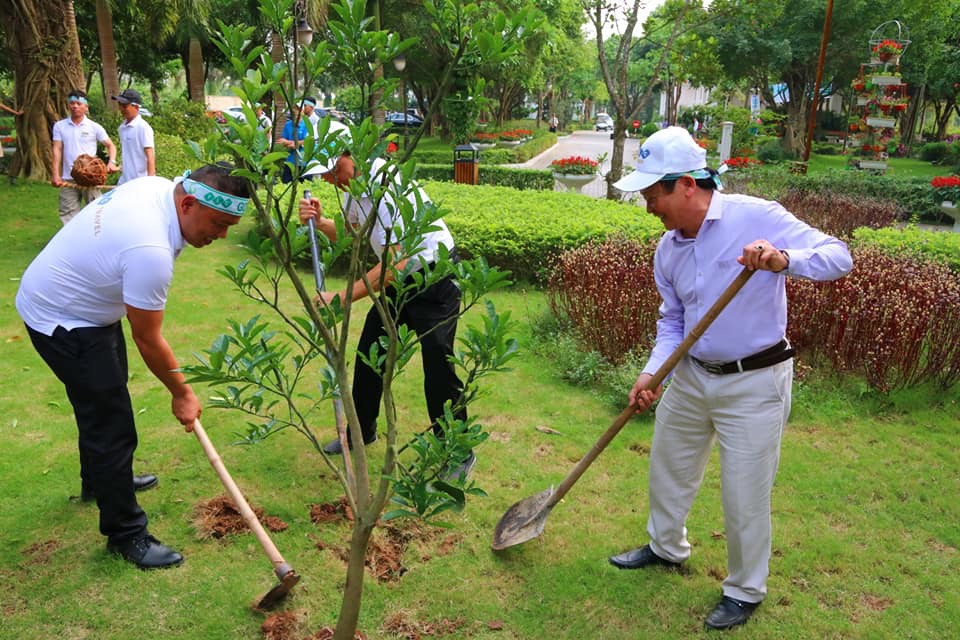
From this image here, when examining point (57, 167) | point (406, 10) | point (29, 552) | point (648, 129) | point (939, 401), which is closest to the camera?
point (29, 552)

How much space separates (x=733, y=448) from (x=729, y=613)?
29.2 inches

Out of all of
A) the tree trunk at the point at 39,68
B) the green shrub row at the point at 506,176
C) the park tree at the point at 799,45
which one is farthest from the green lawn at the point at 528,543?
the park tree at the point at 799,45

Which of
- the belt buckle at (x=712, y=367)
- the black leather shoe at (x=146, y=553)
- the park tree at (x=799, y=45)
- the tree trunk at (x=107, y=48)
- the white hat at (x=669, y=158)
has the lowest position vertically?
the black leather shoe at (x=146, y=553)

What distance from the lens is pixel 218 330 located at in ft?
20.4

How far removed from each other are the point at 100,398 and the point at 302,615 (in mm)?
1230

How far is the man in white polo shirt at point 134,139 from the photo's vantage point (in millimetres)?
7910

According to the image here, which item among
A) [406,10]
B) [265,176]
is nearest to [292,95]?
[265,176]

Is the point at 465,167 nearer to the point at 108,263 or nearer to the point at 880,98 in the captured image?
the point at 880,98

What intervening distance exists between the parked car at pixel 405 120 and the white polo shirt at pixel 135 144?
285 cm

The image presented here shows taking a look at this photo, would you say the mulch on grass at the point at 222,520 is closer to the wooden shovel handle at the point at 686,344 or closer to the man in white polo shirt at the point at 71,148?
the wooden shovel handle at the point at 686,344

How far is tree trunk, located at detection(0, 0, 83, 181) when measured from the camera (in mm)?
12250

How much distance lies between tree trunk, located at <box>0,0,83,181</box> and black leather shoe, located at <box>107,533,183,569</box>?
39.4ft

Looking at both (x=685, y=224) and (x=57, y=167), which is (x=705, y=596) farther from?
(x=57, y=167)

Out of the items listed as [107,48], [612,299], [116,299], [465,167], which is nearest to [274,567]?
[116,299]
